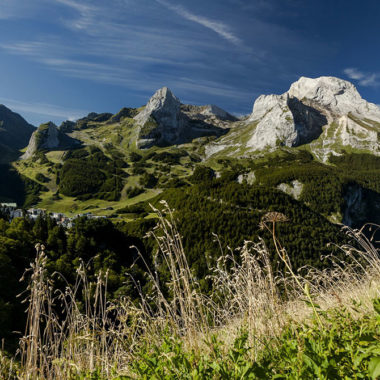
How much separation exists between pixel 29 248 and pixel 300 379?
5419cm

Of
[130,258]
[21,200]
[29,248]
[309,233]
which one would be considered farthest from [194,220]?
[21,200]

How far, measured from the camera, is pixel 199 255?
233ft

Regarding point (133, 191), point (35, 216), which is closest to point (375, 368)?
point (35, 216)

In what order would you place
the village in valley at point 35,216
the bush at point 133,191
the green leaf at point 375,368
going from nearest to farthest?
the green leaf at point 375,368 < the village in valley at point 35,216 < the bush at point 133,191

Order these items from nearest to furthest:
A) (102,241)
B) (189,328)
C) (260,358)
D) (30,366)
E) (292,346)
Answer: (292,346) → (260,358) → (189,328) → (30,366) → (102,241)

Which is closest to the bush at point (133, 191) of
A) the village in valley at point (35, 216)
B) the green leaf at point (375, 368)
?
the village in valley at point (35, 216)

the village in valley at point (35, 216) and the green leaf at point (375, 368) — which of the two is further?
the village in valley at point (35, 216)

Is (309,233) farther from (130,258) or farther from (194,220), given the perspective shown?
(130,258)

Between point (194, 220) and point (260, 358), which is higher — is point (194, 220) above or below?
below

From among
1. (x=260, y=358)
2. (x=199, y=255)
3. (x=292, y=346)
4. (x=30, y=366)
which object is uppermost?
(x=292, y=346)

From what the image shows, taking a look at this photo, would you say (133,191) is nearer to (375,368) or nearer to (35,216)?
(35,216)

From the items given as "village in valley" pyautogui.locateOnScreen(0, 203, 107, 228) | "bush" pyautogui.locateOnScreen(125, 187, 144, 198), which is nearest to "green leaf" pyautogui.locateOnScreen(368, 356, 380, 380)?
"village in valley" pyautogui.locateOnScreen(0, 203, 107, 228)

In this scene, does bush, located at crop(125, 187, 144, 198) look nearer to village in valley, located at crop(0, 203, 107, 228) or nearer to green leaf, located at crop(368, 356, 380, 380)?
village in valley, located at crop(0, 203, 107, 228)

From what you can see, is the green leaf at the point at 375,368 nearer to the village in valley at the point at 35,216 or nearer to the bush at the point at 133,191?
the village in valley at the point at 35,216
